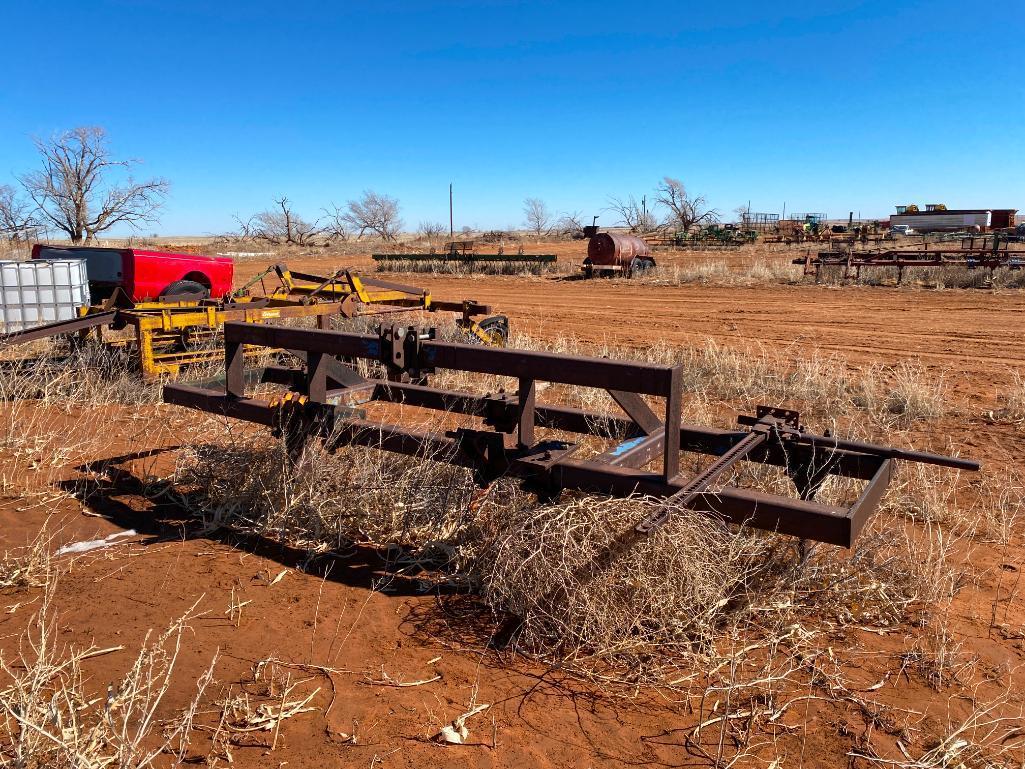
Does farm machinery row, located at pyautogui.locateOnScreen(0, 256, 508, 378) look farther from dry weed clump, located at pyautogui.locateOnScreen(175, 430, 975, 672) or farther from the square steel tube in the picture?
dry weed clump, located at pyautogui.locateOnScreen(175, 430, 975, 672)

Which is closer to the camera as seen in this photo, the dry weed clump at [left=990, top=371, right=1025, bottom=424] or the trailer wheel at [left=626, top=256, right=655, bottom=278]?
the dry weed clump at [left=990, top=371, right=1025, bottom=424]

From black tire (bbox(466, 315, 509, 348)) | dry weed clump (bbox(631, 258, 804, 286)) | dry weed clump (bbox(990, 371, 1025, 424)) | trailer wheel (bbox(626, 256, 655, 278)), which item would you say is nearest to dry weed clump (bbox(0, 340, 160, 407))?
black tire (bbox(466, 315, 509, 348))

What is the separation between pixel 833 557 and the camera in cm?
418

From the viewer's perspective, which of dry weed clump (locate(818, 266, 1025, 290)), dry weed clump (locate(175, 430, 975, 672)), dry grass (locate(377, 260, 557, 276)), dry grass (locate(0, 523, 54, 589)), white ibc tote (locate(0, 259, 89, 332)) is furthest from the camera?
dry grass (locate(377, 260, 557, 276))

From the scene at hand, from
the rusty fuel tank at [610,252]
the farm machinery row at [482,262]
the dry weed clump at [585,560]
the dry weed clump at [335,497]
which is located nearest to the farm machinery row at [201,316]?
the dry weed clump at [335,497]

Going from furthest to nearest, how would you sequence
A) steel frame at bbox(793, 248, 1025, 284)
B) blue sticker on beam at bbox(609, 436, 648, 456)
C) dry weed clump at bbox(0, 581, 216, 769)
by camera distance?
steel frame at bbox(793, 248, 1025, 284) < blue sticker on beam at bbox(609, 436, 648, 456) < dry weed clump at bbox(0, 581, 216, 769)

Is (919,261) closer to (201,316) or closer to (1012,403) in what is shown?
(1012,403)

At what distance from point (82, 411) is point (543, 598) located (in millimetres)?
6058

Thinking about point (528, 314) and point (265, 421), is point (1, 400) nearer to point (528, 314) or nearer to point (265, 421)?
point (265, 421)

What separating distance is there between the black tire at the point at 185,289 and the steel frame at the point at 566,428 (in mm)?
6045

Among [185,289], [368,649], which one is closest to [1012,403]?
[368,649]

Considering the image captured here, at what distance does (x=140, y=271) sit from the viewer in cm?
1123

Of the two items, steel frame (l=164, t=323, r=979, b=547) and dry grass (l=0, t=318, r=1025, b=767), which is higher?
steel frame (l=164, t=323, r=979, b=547)

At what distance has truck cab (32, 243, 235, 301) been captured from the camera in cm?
1123
